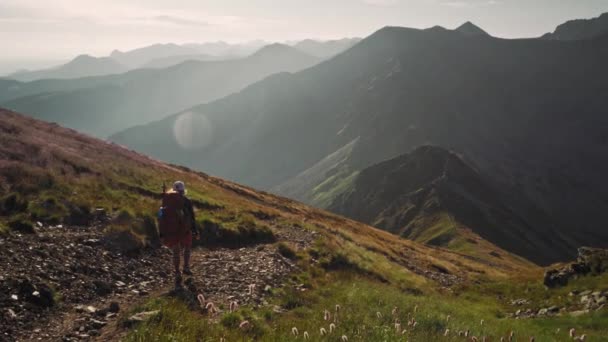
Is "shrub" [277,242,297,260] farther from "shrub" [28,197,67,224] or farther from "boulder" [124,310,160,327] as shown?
"boulder" [124,310,160,327]

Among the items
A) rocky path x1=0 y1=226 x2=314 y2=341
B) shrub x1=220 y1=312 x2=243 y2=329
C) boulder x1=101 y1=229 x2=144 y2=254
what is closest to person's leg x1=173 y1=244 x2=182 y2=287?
rocky path x1=0 y1=226 x2=314 y2=341

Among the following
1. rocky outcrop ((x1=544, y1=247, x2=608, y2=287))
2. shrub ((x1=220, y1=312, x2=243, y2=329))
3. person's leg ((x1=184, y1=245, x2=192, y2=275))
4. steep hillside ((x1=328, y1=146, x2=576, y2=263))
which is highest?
shrub ((x1=220, y1=312, x2=243, y2=329))

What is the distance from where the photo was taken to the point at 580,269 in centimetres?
2423

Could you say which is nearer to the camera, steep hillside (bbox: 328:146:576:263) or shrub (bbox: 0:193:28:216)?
shrub (bbox: 0:193:28:216)

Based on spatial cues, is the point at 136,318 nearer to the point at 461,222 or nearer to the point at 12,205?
the point at 12,205

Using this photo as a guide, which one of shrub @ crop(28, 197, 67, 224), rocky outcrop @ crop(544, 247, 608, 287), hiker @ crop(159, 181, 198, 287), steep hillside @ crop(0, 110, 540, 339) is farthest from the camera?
rocky outcrop @ crop(544, 247, 608, 287)

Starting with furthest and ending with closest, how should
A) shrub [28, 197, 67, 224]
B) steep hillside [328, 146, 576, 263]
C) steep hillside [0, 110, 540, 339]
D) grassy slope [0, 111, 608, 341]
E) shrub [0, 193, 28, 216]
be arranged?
1. steep hillside [328, 146, 576, 263]
2. shrub [28, 197, 67, 224]
3. shrub [0, 193, 28, 216]
4. steep hillside [0, 110, 540, 339]
5. grassy slope [0, 111, 608, 341]

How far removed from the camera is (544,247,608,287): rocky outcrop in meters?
23.3

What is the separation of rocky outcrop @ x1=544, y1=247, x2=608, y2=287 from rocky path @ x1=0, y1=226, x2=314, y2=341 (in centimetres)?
1632

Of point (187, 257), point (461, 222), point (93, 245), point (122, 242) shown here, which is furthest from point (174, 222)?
point (461, 222)

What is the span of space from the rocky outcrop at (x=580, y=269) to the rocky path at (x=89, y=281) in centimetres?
1632

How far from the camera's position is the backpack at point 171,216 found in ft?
44.2

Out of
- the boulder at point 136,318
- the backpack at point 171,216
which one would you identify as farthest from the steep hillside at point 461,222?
the boulder at point 136,318

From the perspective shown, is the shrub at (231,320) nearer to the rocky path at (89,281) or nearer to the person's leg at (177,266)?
the rocky path at (89,281)
